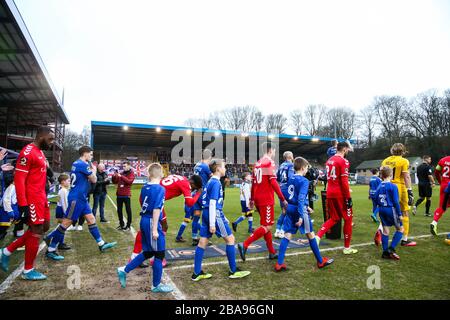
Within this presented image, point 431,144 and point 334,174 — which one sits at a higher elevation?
point 431,144

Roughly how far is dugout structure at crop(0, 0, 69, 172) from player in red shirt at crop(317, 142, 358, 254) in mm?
10949

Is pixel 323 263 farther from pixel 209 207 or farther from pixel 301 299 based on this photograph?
pixel 209 207

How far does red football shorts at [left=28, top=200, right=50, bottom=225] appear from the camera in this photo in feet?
13.1

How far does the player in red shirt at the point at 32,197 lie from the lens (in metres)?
3.92

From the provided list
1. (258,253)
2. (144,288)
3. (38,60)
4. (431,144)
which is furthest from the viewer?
(431,144)

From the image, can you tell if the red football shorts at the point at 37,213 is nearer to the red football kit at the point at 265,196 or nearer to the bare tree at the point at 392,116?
the red football kit at the point at 265,196

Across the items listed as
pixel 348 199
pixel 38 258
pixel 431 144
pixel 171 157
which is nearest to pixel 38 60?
pixel 38 258

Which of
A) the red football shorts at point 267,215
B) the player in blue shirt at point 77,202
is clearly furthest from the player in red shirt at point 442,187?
the player in blue shirt at point 77,202

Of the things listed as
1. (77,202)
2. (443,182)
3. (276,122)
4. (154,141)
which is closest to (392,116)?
(276,122)

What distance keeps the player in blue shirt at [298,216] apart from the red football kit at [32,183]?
3.87 m

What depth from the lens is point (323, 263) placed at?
4.62 meters

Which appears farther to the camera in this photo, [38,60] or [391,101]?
[391,101]
